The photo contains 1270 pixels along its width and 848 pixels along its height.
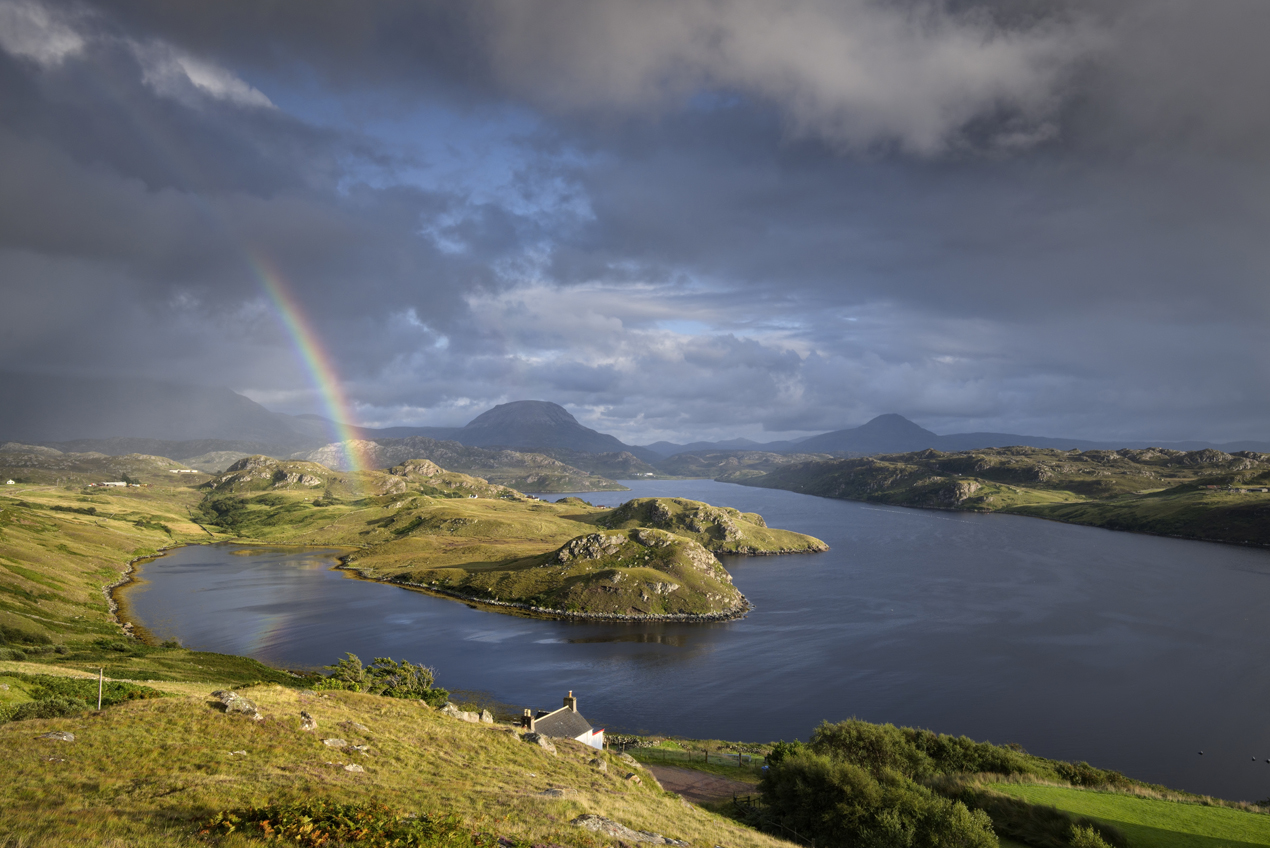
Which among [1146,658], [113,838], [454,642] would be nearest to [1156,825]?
[113,838]

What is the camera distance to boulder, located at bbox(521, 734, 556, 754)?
40528 mm

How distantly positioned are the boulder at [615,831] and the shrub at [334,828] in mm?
6794

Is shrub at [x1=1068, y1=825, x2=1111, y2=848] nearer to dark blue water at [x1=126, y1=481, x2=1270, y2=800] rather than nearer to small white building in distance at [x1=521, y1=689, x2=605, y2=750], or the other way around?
small white building in distance at [x1=521, y1=689, x2=605, y2=750]

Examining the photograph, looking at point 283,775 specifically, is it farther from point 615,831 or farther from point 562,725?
point 562,725

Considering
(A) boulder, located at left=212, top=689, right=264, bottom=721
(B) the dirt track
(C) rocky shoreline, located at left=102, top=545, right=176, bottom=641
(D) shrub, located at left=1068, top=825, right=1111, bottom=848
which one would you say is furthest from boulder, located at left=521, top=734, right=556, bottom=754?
(C) rocky shoreline, located at left=102, top=545, right=176, bottom=641

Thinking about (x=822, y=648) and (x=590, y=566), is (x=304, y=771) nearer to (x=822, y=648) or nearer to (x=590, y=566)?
(x=822, y=648)

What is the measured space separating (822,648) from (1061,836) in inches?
3359

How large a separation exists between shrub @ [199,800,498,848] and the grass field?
40.2m

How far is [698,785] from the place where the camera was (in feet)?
188

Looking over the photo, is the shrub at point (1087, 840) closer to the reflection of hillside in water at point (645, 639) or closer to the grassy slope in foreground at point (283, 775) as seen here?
the grassy slope in foreground at point (283, 775)

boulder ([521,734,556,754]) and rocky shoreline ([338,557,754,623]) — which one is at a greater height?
boulder ([521,734,556,754])

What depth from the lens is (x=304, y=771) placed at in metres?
26.1

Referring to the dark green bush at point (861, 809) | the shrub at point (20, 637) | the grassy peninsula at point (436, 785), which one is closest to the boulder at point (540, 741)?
the grassy peninsula at point (436, 785)

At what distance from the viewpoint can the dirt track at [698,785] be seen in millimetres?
54219
